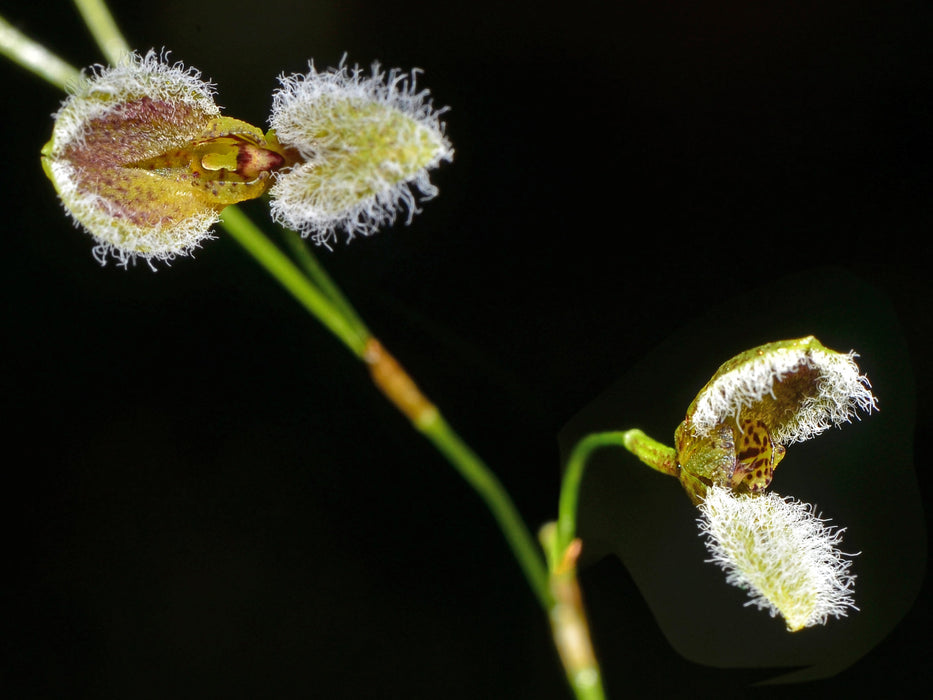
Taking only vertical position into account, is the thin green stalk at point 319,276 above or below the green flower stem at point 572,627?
above

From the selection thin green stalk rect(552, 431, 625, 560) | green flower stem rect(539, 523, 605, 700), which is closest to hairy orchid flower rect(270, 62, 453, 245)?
thin green stalk rect(552, 431, 625, 560)

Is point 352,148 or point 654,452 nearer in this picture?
point 352,148

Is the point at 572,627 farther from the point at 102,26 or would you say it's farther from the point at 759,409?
the point at 102,26

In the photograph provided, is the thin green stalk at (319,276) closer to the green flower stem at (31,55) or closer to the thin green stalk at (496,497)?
the thin green stalk at (496,497)

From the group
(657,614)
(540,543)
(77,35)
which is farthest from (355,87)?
(657,614)

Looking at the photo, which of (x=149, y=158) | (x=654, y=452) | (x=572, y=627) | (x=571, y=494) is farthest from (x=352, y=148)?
(x=572, y=627)

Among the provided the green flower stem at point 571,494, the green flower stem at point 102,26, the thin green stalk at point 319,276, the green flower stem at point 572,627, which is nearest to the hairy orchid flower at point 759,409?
the green flower stem at point 571,494

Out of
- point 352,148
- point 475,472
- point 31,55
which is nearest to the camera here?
point 352,148

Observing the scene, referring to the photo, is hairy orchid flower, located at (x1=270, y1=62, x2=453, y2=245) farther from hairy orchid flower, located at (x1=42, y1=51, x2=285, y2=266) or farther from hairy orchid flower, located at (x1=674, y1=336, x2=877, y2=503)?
hairy orchid flower, located at (x1=674, y1=336, x2=877, y2=503)
